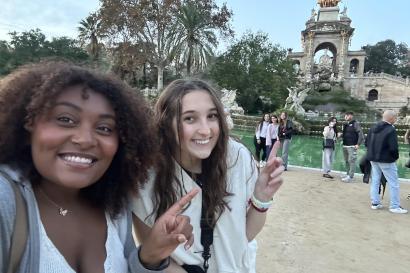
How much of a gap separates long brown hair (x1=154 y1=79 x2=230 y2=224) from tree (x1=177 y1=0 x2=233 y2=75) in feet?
87.9

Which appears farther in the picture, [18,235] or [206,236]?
[206,236]

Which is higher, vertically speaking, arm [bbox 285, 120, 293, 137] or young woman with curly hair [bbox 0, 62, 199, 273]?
young woman with curly hair [bbox 0, 62, 199, 273]

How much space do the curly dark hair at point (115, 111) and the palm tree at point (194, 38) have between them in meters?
27.1

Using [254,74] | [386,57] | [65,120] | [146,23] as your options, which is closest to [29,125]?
[65,120]

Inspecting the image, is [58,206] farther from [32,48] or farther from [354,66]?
[354,66]

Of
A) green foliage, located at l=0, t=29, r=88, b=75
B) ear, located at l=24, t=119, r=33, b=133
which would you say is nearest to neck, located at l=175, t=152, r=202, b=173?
ear, located at l=24, t=119, r=33, b=133

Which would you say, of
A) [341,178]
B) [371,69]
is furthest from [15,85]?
[371,69]

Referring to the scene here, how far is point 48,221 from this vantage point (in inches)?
48.2

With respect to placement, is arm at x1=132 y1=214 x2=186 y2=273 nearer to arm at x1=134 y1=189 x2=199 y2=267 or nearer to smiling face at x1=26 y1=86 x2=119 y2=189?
arm at x1=134 y1=189 x2=199 y2=267

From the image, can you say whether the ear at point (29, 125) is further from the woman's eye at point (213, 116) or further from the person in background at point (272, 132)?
the person in background at point (272, 132)

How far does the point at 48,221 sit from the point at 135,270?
415 millimetres

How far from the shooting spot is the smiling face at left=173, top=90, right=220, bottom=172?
5.87 feet

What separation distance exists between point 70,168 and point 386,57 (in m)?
80.7

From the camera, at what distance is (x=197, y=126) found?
1795 millimetres
